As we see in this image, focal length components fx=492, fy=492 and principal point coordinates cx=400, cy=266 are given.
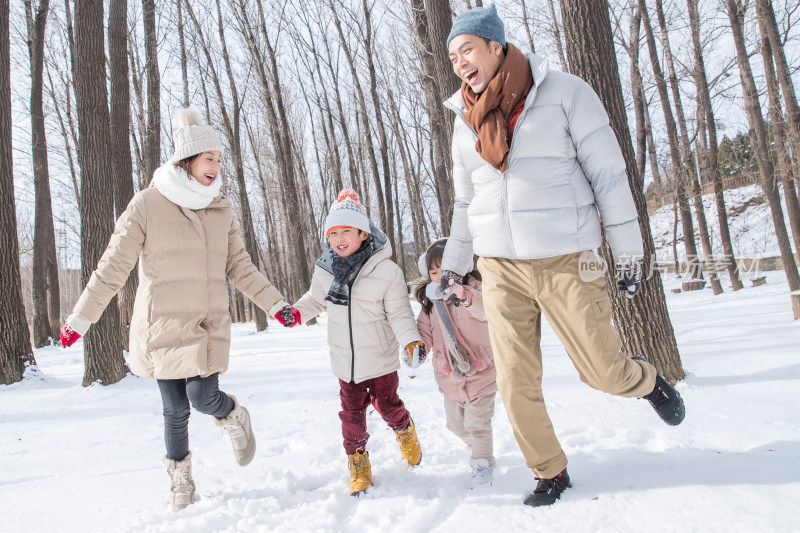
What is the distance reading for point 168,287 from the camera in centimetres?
257

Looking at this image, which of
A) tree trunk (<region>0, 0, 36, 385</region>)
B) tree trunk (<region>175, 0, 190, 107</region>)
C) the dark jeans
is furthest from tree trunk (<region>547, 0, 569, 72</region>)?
the dark jeans

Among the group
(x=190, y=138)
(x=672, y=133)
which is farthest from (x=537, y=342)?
(x=672, y=133)

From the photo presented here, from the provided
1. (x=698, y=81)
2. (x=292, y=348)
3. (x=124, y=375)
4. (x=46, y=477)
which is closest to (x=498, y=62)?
(x=46, y=477)

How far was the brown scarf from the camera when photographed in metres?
2.08

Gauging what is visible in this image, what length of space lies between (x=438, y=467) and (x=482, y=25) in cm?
231

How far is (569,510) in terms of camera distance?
2.02 meters

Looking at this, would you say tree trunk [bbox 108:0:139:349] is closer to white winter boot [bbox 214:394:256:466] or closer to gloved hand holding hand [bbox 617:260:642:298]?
white winter boot [bbox 214:394:256:466]

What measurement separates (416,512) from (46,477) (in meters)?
2.36

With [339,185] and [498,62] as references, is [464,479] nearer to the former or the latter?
[498,62]

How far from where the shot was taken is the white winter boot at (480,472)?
2.52 metres

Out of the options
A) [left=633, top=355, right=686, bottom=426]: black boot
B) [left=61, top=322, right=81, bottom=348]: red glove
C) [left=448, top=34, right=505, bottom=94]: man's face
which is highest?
[left=448, top=34, right=505, bottom=94]: man's face

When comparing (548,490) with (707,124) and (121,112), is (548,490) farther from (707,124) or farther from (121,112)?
(707,124)

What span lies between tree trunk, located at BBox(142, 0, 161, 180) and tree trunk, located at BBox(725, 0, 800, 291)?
11.8 meters

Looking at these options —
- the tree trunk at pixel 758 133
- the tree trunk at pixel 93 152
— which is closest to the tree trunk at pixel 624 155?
the tree trunk at pixel 93 152
